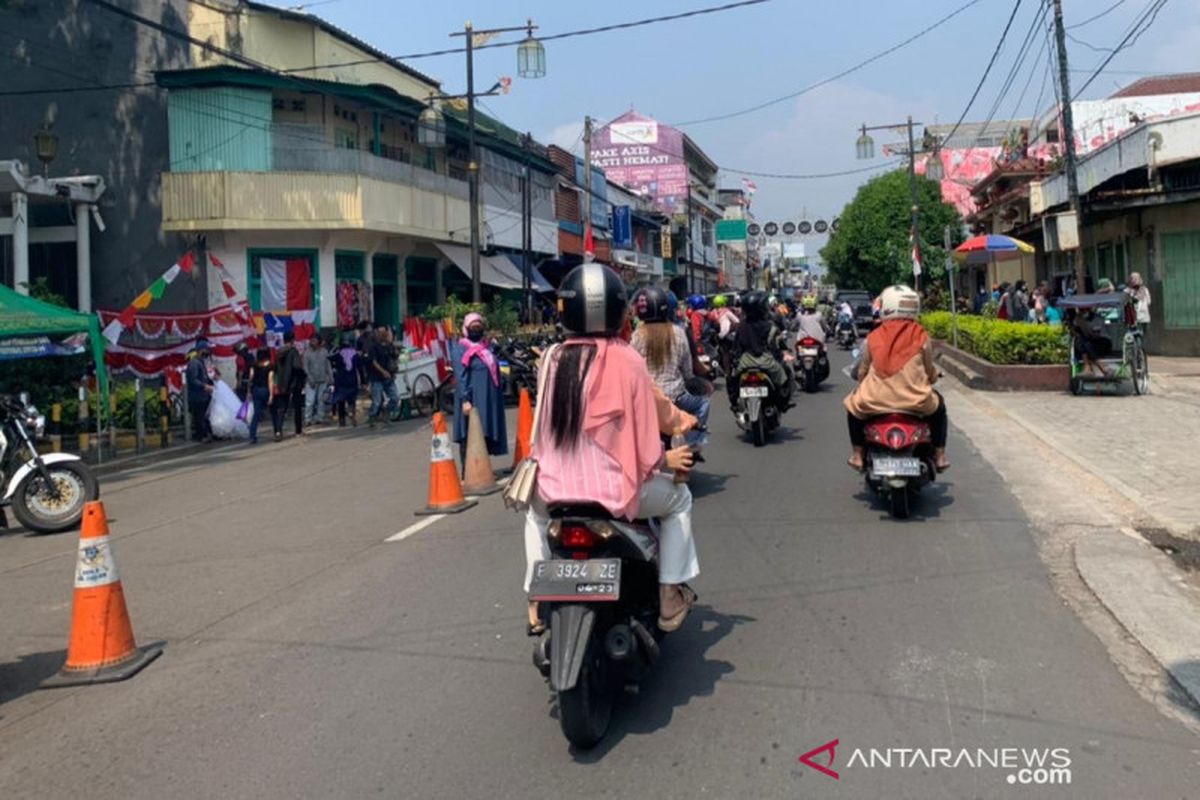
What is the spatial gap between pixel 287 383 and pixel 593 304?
13404mm

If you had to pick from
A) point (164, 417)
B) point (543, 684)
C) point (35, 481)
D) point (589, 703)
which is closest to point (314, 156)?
point (164, 417)

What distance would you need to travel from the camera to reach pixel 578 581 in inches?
161

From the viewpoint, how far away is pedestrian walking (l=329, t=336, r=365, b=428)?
1858cm

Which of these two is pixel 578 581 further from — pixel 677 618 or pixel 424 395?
pixel 424 395

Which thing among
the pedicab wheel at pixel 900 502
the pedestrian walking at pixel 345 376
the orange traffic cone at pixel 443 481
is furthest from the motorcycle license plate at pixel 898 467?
the pedestrian walking at pixel 345 376

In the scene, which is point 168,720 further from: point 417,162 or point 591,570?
point 417,162

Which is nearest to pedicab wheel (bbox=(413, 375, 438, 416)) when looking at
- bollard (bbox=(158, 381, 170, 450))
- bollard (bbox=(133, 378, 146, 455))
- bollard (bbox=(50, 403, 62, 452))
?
bollard (bbox=(158, 381, 170, 450))

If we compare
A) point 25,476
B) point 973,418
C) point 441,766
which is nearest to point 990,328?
point 973,418

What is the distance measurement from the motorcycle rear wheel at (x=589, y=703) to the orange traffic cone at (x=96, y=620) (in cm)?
260

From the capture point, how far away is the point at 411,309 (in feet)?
99.9

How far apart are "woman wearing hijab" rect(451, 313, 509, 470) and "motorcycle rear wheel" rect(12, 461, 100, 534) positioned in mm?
3588

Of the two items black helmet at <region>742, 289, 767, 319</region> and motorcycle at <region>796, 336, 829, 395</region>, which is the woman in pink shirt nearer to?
black helmet at <region>742, 289, 767, 319</region>

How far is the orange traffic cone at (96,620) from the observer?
17.9 ft

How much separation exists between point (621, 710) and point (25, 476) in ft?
25.6
